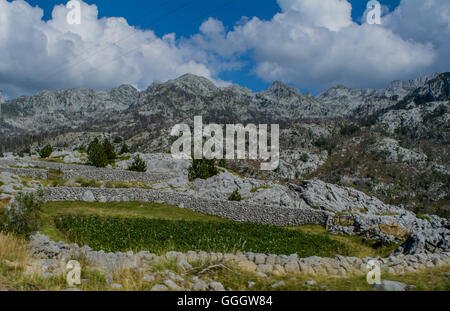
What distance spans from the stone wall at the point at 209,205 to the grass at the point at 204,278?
18.9 meters

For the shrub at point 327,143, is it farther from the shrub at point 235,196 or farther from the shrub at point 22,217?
the shrub at point 22,217

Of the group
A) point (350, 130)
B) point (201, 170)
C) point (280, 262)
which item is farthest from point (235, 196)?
point (350, 130)

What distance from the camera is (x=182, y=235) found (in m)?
18.4

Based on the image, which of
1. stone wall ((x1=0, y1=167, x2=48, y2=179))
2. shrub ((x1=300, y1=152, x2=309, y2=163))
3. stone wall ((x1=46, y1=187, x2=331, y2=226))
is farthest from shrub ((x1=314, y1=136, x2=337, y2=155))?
stone wall ((x1=0, y1=167, x2=48, y2=179))

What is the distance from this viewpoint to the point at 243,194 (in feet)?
112

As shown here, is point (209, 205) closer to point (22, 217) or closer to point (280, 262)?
point (22, 217)

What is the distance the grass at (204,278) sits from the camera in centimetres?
670

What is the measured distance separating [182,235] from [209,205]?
11.3 meters

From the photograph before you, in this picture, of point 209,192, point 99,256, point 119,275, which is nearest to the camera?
point 119,275

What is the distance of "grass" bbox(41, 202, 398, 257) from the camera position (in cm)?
1612

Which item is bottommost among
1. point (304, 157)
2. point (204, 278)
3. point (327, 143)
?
point (204, 278)
